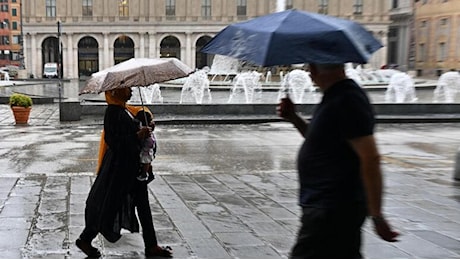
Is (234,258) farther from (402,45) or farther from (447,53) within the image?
(402,45)

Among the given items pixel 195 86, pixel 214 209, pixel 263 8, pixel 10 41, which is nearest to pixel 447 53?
pixel 263 8

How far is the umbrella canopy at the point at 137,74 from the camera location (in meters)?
4.86

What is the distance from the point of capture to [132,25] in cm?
7500

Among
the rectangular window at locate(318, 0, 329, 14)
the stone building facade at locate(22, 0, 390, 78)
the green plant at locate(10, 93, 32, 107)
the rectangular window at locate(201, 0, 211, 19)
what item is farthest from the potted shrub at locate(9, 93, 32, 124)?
the rectangular window at locate(318, 0, 329, 14)

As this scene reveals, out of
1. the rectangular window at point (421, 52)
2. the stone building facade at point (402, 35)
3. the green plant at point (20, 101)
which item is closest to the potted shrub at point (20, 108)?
the green plant at point (20, 101)

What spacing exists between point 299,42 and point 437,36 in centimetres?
7784

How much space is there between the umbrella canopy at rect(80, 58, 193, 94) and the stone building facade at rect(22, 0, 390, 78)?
70787mm

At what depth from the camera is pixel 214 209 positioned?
701cm

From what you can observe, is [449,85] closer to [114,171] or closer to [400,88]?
[400,88]

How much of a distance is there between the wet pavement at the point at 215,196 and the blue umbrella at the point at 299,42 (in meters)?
2.58

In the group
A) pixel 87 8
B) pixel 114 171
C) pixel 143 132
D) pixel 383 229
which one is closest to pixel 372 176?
pixel 383 229

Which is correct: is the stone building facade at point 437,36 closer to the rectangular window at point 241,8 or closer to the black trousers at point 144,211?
the rectangular window at point 241,8

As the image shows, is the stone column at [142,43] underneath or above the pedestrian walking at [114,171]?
above

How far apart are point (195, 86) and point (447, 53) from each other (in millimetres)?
53516
